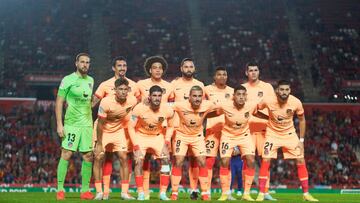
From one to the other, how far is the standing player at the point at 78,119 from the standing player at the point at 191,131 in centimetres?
182

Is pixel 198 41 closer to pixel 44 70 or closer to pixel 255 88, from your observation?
pixel 44 70

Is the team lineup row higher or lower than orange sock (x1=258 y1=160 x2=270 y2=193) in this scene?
higher

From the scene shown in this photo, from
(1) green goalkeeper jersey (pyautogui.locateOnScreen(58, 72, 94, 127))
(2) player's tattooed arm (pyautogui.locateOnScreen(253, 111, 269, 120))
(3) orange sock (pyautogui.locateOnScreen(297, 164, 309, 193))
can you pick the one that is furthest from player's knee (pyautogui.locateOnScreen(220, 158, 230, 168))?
(1) green goalkeeper jersey (pyautogui.locateOnScreen(58, 72, 94, 127))

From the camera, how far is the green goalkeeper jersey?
1345 centimetres

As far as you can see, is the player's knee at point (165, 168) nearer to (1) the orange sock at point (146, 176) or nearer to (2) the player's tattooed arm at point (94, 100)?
(1) the orange sock at point (146, 176)

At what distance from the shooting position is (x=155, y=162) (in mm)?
28609

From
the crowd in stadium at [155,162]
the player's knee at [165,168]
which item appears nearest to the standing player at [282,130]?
the player's knee at [165,168]

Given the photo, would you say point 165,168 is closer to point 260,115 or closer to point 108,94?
point 108,94

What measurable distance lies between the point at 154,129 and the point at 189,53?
85.6ft

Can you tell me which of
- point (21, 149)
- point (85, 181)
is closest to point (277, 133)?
point (85, 181)

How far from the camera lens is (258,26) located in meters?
42.7

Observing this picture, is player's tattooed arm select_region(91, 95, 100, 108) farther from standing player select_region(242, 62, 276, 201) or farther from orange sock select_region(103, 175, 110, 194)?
standing player select_region(242, 62, 276, 201)

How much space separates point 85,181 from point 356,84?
2552cm

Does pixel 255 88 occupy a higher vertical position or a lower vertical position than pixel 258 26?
lower
